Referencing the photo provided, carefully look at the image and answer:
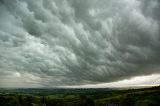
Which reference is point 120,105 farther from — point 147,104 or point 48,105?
point 48,105

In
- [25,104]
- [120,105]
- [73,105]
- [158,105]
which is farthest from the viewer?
[73,105]

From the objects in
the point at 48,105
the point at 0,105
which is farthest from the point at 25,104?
the point at 0,105

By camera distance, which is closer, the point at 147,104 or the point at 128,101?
the point at 147,104

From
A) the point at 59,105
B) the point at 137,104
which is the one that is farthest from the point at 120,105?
the point at 59,105

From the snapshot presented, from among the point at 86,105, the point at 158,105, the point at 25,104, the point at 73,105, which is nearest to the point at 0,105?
the point at 25,104

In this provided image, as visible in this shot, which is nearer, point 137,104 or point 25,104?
point 137,104

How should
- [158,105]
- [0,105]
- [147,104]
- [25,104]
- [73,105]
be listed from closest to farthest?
1. [0,105]
2. [158,105]
3. [147,104]
4. [25,104]
5. [73,105]

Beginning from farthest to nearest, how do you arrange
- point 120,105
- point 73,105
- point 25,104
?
point 73,105 < point 25,104 < point 120,105

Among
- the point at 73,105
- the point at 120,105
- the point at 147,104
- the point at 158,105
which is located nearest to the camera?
the point at 158,105

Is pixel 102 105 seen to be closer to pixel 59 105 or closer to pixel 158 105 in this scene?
pixel 59 105
